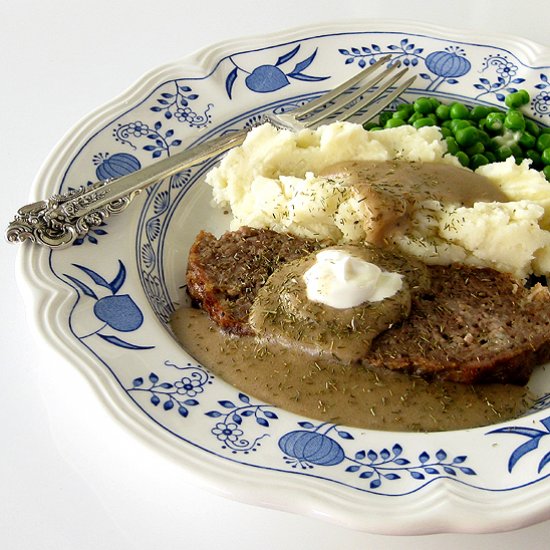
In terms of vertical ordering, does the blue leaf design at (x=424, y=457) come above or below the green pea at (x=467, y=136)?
below

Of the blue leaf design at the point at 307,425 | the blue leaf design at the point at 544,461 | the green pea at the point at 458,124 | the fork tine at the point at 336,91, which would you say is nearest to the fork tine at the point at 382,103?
the fork tine at the point at 336,91

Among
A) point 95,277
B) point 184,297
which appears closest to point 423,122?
point 184,297

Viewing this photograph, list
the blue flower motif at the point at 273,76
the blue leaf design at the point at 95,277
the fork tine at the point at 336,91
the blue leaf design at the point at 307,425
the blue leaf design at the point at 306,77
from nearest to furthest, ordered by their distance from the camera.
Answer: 1. the blue leaf design at the point at 307,425
2. the blue leaf design at the point at 95,277
3. the fork tine at the point at 336,91
4. the blue flower motif at the point at 273,76
5. the blue leaf design at the point at 306,77

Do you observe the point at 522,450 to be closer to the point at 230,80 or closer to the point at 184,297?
the point at 184,297

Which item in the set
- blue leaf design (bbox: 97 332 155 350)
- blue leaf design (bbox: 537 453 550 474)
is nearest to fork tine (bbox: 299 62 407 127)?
blue leaf design (bbox: 97 332 155 350)

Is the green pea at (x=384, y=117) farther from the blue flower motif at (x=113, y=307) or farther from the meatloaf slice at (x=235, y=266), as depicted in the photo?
the blue flower motif at (x=113, y=307)

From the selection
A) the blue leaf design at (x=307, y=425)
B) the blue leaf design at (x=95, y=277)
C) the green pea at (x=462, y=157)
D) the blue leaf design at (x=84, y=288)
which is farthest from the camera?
the green pea at (x=462, y=157)
